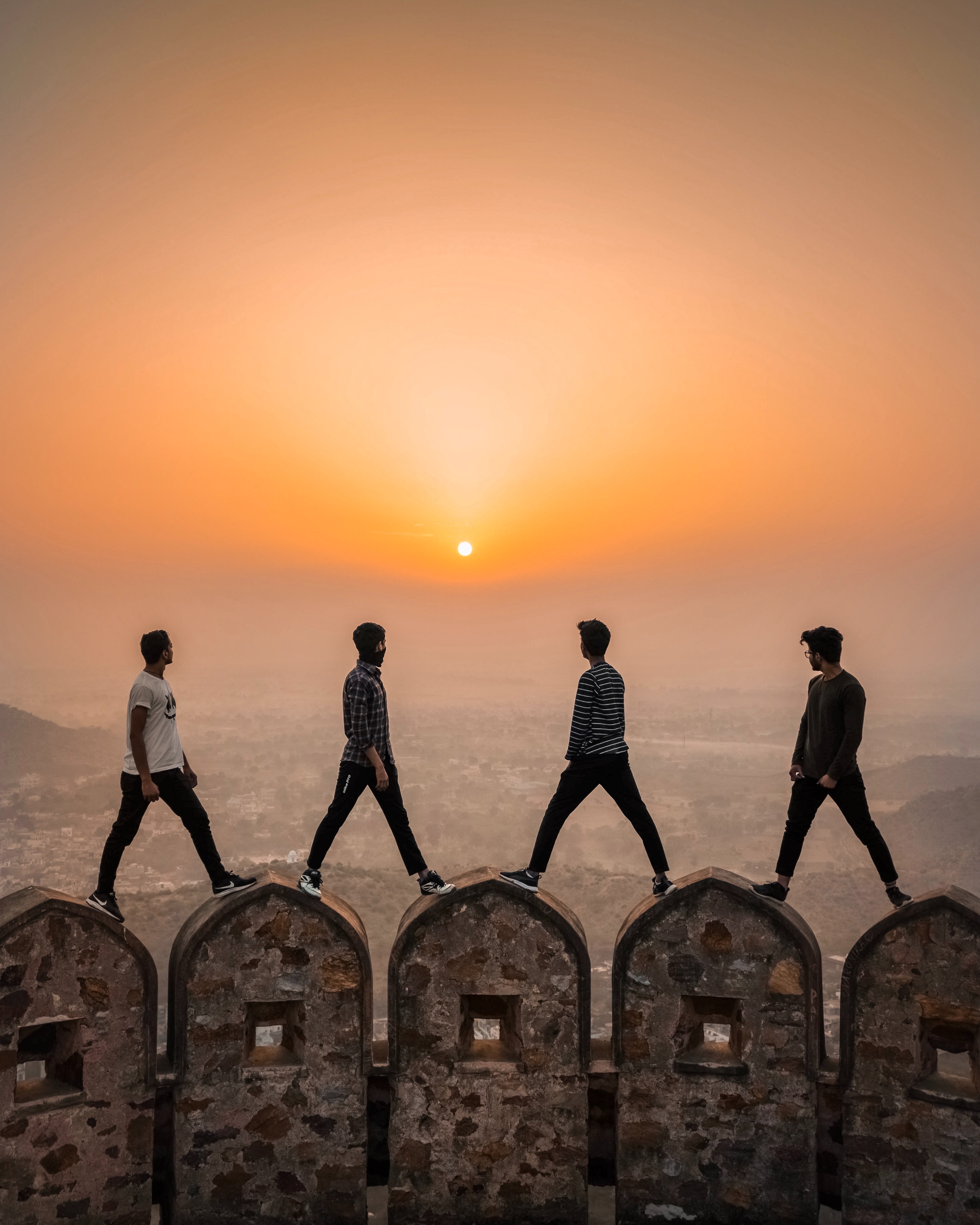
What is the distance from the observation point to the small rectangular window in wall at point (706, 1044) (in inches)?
223

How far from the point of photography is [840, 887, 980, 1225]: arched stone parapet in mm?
5375

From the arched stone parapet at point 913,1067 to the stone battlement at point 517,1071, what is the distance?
1 cm

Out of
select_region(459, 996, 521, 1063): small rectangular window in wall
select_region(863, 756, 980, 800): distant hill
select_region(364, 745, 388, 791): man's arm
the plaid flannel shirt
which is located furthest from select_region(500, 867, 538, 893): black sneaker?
select_region(863, 756, 980, 800): distant hill

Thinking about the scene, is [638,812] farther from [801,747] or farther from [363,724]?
[363,724]

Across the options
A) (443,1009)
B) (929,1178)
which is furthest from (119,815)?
(929,1178)

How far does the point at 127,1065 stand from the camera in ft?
18.0

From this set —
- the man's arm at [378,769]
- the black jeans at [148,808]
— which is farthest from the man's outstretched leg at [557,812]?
the black jeans at [148,808]

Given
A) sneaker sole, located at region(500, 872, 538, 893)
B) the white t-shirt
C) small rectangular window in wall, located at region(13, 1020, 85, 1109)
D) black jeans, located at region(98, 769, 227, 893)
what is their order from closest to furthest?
small rectangular window in wall, located at region(13, 1020, 85, 1109) < the white t-shirt < black jeans, located at region(98, 769, 227, 893) < sneaker sole, located at region(500, 872, 538, 893)

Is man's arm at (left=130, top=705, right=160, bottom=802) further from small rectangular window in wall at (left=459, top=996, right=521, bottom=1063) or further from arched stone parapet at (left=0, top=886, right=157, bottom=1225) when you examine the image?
small rectangular window in wall at (left=459, top=996, right=521, bottom=1063)

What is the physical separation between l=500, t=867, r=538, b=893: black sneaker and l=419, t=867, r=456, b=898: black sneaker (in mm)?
328

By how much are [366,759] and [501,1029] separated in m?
1.95

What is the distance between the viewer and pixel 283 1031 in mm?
5762

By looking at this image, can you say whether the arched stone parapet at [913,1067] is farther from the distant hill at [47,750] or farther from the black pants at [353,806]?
the distant hill at [47,750]

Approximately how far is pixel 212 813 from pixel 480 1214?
234ft
